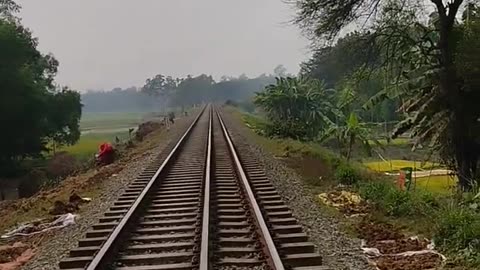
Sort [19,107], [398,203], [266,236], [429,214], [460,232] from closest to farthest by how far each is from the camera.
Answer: [266,236] → [460,232] → [429,214] → [398,203] → [19,107]

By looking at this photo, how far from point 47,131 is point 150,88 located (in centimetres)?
14161

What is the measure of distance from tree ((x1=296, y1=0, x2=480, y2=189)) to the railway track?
637cm

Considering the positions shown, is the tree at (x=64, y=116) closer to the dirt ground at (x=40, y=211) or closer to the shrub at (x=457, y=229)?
the dirt ground at (x=40, y=211)

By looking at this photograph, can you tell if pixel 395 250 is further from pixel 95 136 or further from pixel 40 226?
pixel 95 136

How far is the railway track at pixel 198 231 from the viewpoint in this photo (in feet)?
21.9

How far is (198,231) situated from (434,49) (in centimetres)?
1166

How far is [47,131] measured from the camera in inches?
1587

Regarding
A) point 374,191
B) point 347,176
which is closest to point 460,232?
point 374,191

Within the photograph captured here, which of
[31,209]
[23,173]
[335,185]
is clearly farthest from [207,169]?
[23,173]

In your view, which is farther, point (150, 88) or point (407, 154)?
point (150, 88)

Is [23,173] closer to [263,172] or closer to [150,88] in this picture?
[263,172]

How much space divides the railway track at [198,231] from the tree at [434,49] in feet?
20.9

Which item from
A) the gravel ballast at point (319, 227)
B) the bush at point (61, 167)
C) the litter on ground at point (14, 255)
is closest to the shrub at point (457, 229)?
the gravel ballast at point (319, 227)

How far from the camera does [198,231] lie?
7.91 metres
